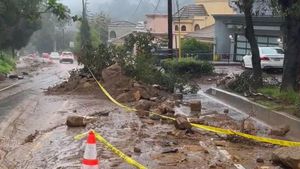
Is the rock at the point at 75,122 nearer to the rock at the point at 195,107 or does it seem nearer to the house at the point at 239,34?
the rock at the point at 195,107

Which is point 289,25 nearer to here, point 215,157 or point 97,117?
point 97,117

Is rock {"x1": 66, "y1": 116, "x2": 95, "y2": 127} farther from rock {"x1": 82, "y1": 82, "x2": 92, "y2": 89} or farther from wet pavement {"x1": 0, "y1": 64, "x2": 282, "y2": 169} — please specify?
rock {"x1": 82, "y1": 82, "x2": 92, "y2": 89}

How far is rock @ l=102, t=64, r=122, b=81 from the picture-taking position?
69.8ft

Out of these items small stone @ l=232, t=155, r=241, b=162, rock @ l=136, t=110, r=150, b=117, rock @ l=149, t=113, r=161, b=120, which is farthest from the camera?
rock @ l=136, t=110, r=150, b=117

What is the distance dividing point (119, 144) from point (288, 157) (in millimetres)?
3360

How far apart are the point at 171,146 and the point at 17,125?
5299 millimetres

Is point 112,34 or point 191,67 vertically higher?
point 112,34

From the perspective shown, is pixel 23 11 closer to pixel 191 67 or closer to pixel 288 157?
pixel 191 67

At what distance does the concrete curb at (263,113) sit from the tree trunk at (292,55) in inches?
52.5

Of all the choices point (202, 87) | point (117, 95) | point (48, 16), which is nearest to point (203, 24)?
point (202, 87)

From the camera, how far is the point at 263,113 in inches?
546

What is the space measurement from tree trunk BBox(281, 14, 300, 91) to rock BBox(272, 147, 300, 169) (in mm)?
7688

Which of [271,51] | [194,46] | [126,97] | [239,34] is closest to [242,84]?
[126,97]

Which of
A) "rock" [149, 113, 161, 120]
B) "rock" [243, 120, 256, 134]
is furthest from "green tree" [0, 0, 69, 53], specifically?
"rock" [243, 120, 256, 134]
